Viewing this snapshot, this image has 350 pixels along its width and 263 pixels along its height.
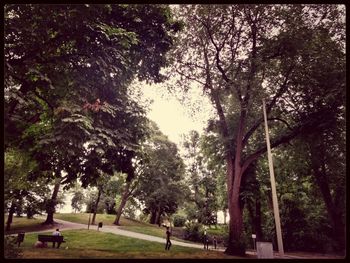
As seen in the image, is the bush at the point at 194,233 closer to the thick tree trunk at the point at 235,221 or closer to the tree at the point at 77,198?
the thick tree trunk at the point at 235,221

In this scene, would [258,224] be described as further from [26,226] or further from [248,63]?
[26,226]

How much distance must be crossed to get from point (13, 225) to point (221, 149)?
26.9 metres

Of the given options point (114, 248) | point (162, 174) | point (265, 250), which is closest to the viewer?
point (265, 250)

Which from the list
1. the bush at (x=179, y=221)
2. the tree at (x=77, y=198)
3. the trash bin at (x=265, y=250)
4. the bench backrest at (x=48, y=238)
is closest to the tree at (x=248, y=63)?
the trash bin at (x=265, y=250)

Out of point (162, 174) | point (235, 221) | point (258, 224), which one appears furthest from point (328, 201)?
point (162, 174)

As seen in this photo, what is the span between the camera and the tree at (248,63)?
1802 centimetres

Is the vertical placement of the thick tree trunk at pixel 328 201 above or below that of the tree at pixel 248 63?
below

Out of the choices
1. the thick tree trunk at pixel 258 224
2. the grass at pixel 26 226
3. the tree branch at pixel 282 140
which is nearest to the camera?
the tree branch at pixel 282 140

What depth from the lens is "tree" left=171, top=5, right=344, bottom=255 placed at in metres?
18.0

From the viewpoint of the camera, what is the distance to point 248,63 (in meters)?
19.5

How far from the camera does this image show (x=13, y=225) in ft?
109

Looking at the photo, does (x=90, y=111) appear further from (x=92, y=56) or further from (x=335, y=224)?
(x=335, y=224)

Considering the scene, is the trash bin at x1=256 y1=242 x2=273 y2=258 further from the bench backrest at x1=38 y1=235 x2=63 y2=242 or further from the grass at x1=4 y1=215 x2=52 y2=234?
the grass at x1=4 y1=215 x2=52 y2=234

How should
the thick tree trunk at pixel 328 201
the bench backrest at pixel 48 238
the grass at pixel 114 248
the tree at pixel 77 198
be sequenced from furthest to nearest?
the tree at pixel 77 198 → the thick tree trunk at pixel 328 201 → the bench backrest at pixel 48 238 → the grass at pixel 114 248
